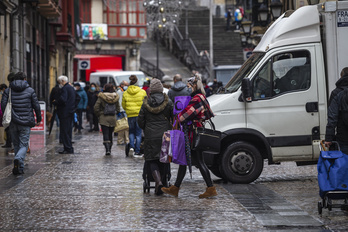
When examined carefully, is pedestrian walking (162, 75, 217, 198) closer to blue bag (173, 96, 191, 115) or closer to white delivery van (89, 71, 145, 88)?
blue bag (173, 96, 191, 115)

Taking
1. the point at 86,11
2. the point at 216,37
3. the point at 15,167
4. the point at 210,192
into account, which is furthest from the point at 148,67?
the point at 210,192

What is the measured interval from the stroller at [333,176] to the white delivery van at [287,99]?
3.41m

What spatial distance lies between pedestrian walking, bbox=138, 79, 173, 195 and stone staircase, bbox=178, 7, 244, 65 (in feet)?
158

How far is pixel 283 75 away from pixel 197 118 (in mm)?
2412

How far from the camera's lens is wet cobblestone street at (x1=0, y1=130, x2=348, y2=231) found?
877 cm

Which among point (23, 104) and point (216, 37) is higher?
point (216, 37)

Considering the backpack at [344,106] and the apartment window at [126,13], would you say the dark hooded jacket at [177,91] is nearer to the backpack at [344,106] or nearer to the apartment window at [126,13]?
the backpack at [344,106]

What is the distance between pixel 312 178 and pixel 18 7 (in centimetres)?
1552

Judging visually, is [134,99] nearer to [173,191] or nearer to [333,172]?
[173,191]

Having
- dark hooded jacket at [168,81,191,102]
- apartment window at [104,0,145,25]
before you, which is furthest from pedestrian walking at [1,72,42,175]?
apartment window at [104,0,145,25]

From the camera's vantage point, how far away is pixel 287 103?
1288 cm

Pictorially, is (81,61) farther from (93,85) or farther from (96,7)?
(96,7)

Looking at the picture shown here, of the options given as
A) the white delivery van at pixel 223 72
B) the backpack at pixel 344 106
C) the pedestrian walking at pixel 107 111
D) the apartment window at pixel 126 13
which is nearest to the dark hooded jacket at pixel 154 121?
the backpack at pixel 344 106

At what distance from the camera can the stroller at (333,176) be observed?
30.6 ft
